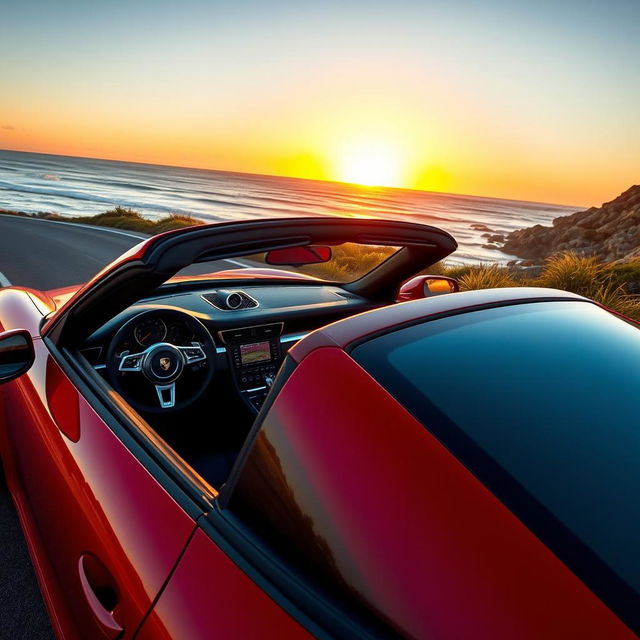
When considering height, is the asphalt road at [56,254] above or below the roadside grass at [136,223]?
above

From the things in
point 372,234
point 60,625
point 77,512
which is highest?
point 372,234

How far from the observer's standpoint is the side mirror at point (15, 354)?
78.7 inches

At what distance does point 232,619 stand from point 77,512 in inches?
33.8

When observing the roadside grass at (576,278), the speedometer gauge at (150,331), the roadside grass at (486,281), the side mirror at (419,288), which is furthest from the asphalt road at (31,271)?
the roadside grass at (486,281)

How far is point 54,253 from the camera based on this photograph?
420 inches

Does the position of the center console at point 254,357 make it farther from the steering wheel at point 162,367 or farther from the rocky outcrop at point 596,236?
the rocky outcrop at point 596,236

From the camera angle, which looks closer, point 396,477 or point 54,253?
point 396,477

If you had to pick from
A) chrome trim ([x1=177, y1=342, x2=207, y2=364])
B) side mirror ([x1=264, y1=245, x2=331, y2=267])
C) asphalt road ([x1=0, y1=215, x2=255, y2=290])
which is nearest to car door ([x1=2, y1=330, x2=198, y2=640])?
chrome trim ([x1=177, y1=342, x2=207, y2=364])

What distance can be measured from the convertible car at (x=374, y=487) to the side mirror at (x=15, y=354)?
0.21 meters

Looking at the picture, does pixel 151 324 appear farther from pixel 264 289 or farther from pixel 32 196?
pixel 32 196

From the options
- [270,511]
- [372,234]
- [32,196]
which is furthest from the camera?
[32,196]

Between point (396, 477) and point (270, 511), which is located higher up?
point (396, 477)

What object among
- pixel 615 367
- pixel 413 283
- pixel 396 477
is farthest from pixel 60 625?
pixel 413 283

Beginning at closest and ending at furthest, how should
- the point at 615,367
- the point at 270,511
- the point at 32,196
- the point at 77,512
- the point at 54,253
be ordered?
the point at 270,511, the point at 615,367, the point at 77,512, the point at 54,253, the point at 32,196
